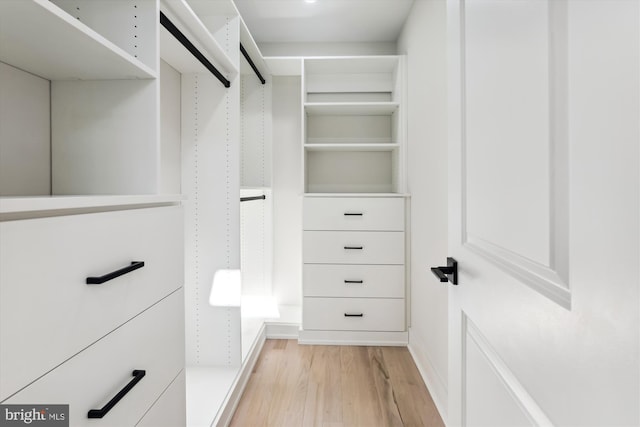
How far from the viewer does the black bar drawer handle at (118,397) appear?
0.70 metres

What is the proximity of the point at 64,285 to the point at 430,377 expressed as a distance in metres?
1.87

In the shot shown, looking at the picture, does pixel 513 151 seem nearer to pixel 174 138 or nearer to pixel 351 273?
pixel 174 138

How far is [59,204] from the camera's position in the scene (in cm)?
62

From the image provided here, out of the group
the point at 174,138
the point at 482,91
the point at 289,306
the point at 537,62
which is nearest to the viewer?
the point at 537,62

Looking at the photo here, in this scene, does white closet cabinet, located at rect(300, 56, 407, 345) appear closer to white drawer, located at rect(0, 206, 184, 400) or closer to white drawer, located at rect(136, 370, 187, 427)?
white drawer, located at rect(136, 370, 187, 427)

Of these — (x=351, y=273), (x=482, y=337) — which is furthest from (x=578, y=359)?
(x=351, y=273)

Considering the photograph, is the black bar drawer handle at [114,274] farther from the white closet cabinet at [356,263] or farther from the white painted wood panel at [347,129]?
the white painted wood panel at [347,129]

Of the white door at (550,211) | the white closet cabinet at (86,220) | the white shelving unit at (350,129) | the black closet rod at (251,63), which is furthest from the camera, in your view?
the white shelving unit at (350,129)

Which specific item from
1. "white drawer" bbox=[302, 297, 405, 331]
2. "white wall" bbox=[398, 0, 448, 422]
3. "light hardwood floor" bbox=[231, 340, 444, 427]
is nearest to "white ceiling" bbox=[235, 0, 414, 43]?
"white wall" bbox=[398, 0, 448, 422]

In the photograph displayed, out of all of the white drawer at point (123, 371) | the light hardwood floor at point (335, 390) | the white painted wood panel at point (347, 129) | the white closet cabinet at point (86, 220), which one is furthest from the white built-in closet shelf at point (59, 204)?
the white painted wood panel at point (347, 129)

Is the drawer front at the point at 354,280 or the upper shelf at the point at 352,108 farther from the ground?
the upper shelf at the point at 352,108

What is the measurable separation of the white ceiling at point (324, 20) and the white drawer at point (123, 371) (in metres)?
2.10

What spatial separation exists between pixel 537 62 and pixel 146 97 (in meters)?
0.96

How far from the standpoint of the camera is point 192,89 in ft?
6.10
